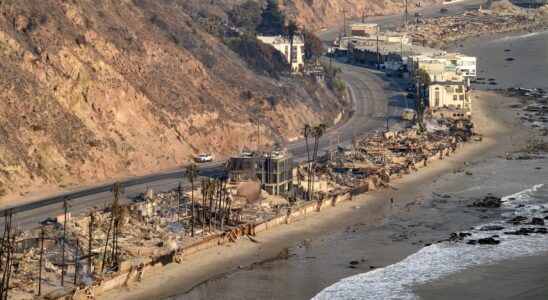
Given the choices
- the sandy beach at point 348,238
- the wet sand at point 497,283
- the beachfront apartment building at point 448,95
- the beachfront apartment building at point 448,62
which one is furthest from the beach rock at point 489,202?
the beachfront apartment building at point 448,62

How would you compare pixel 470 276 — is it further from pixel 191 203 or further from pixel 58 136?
pixel 58 136

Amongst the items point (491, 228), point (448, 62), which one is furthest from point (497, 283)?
point (448, 62)

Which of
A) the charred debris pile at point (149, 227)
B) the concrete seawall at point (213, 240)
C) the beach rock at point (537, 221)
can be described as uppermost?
the charred debris pile at point (149, 227)

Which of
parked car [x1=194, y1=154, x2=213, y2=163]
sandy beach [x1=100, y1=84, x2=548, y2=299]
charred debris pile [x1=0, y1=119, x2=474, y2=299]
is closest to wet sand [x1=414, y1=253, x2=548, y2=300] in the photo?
sandy beach [x1=100, y1=84, x2=548, y2=299]

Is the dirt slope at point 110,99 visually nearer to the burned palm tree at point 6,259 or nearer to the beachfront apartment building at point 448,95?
the burned palm tree at point 6,259

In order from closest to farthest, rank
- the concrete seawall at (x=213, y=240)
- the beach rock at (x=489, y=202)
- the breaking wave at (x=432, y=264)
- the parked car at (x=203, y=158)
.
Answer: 1. the concrete seawall at (x=213, y=240)
2. the breaking wave at (x=432, y=264)
3. the beach rock at (x=489, y=202)
4. the parked car at (x=203, y=158)

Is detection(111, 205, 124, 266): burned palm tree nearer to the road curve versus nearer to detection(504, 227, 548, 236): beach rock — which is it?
the road curve
